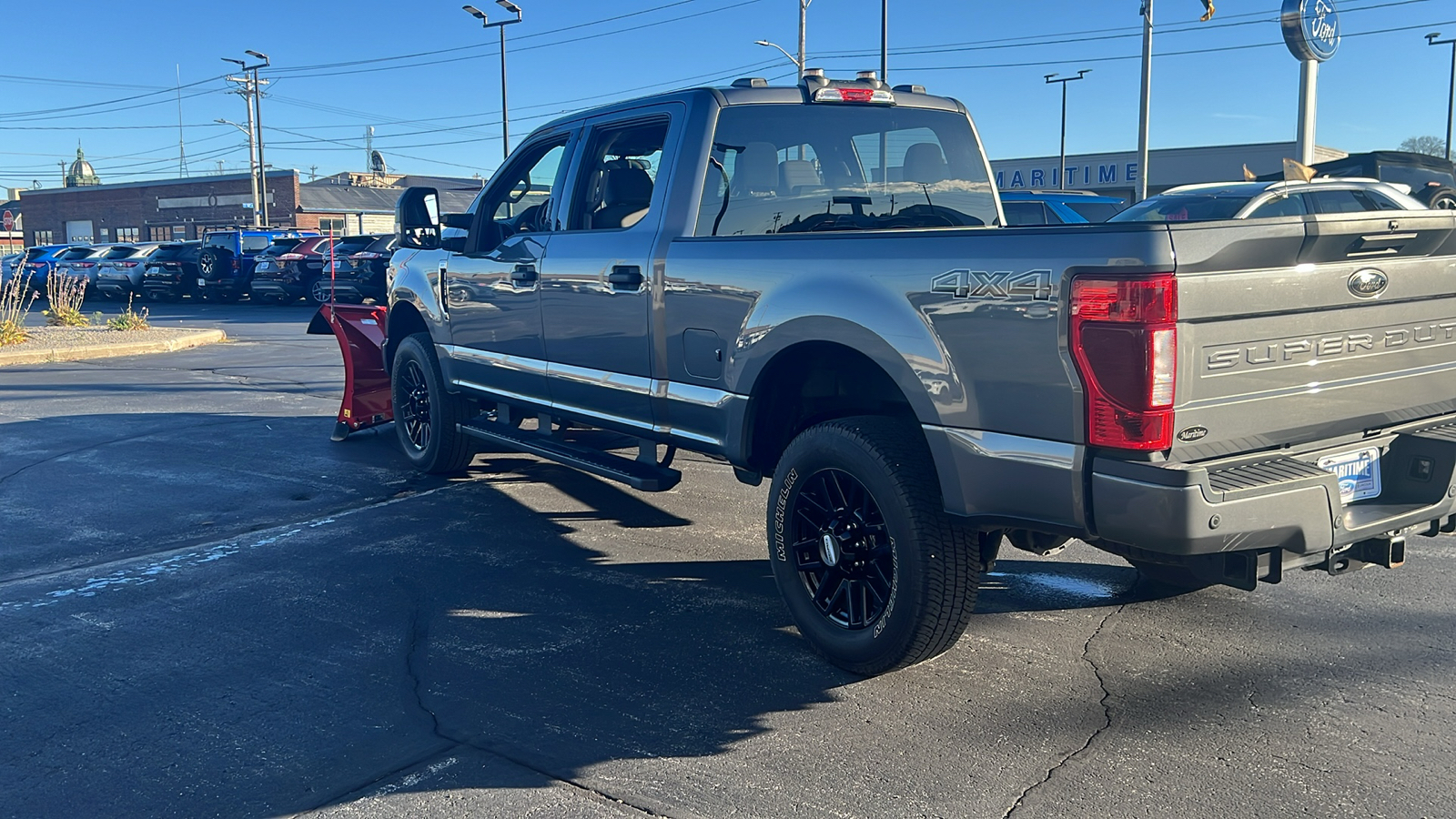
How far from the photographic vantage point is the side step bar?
5.33 metres

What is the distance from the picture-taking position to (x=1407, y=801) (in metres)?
3.22

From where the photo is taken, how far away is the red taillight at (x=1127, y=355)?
318cm

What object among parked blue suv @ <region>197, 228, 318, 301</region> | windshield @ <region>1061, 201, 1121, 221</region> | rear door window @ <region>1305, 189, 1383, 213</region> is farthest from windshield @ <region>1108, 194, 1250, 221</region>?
parked blue suv @ <region>197, 228, 318, 301</region>

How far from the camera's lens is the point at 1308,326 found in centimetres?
350

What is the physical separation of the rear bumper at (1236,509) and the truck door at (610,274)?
2.47m

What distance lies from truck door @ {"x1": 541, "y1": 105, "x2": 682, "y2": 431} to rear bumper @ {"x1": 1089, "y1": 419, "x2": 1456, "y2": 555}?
247 centimetres

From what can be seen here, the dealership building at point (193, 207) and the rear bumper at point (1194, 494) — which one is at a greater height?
the dealership building at point (193, 207)

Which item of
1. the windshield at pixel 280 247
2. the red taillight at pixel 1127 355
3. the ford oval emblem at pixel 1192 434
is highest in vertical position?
the windshield at pixel 280 247

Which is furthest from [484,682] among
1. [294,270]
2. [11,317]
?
[294,270]

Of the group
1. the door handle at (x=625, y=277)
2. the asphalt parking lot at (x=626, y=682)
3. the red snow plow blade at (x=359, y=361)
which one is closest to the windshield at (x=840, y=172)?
the door handle at (x=625, y=277)

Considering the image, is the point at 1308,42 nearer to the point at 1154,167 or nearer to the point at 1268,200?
the point at 1268,200

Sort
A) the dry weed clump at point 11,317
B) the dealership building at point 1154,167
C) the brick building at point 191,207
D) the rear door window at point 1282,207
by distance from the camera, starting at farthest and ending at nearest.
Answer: the brick building at point 191,207
the dealership building at point 1154,167
the dry weed clump at point 11,317
the rear door window at point 1282,207

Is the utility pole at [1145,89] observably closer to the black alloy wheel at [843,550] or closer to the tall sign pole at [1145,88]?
the tall sign pole at [1145,88]

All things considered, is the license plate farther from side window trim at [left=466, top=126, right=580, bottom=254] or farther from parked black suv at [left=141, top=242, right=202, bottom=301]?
parked black suv at [left=141, top=242, right=202, bottom=301]
